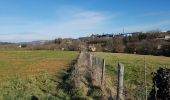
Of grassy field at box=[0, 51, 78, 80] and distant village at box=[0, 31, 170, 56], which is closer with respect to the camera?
grassy field at box=[0, 51, 78, 80]

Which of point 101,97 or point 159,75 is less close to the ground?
point 159,75

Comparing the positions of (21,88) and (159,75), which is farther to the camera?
(21,88)

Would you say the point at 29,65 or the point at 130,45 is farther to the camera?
the point at 130,45

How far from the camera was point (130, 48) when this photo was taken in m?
77.9

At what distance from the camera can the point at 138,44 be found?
3009 inches

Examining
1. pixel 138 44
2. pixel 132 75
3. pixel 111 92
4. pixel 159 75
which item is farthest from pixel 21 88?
pixel 138 44

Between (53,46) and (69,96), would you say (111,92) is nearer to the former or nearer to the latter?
(69,96)

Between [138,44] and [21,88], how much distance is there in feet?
196

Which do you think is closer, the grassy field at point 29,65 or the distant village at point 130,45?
the grassy field at point 29,65

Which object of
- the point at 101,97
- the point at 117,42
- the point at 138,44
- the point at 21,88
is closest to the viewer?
the point at 101,97

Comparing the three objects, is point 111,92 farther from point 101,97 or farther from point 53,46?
point 53,46

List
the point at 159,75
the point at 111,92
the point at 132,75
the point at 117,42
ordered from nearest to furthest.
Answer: the point at 159,75 < the point at 111,92 < the point at 132,75 < the point at 117,42

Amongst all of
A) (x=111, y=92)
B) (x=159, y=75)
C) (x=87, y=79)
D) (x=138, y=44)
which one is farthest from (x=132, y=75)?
(x=138, y=44)

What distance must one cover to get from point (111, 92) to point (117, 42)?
6594cm
